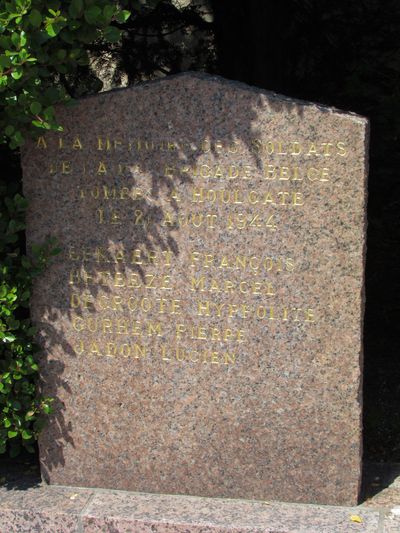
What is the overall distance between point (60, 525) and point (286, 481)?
35.3 inches

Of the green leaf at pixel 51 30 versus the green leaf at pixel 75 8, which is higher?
the green leaf at pixel 75 8

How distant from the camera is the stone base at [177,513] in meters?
3.36

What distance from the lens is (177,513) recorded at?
348 centimetres

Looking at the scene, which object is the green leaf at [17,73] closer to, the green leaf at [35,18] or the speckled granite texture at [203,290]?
the green leaf at [35,18]

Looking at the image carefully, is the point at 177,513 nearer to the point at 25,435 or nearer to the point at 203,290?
the point at 25,435

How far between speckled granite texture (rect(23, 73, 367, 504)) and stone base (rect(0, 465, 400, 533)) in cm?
7

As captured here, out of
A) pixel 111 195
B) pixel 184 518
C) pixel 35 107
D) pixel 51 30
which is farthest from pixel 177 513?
pixel 51 30

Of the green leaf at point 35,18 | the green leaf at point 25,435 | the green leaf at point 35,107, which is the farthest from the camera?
the green leaf at point 25,435

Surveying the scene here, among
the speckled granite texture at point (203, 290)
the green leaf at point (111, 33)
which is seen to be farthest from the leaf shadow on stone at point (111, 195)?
the green leaf at point (111, 33)

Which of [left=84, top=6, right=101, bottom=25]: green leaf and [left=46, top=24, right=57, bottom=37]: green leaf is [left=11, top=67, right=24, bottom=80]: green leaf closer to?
[left=46, top=24, right=57, bottom=37]: green leaf

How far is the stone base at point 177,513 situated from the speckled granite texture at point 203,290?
7cm

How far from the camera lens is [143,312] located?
3574mm

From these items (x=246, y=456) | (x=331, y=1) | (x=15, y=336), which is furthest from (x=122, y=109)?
(x=331, y=1)

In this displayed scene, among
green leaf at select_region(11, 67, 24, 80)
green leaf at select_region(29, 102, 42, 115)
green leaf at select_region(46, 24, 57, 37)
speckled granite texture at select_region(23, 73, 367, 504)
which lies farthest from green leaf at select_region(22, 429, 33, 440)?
green leaf at select_region(46, 24, 57, 37)
